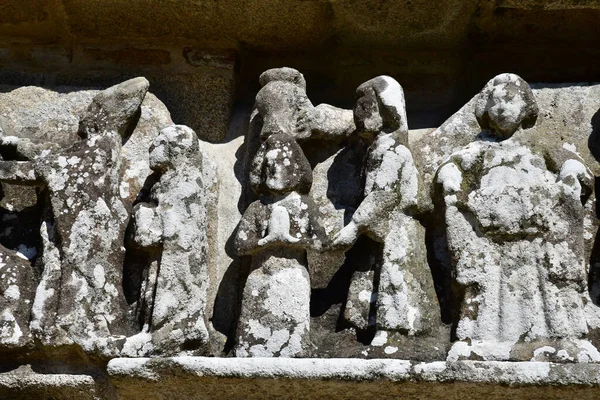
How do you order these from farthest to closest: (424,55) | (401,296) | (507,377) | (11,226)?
(424,55) < (11,226) < (401,296) < (507,377)

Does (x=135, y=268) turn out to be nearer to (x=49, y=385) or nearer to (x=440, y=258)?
(x=49, y=385)

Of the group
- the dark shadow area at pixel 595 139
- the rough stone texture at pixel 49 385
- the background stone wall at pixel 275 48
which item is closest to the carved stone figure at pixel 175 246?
the rough stone texture at pixel 49 385

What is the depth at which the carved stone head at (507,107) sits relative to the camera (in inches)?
185

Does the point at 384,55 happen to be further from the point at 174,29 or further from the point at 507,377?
the point at 507,377

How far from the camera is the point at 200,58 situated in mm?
5309

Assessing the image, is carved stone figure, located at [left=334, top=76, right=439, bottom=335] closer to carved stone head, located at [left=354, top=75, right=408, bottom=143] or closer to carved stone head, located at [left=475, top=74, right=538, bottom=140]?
carved stone head, located at [left=354, top=75, right=408, bottom=143]

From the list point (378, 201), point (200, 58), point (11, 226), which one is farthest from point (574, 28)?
point (11, 226)

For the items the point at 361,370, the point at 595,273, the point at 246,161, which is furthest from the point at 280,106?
the point at 595,273

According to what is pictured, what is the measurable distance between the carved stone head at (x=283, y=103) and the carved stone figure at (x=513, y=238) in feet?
2.11

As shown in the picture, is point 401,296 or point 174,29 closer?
point 401,296

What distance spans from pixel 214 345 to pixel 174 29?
4.60 ft

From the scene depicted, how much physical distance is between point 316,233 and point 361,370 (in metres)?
0.61

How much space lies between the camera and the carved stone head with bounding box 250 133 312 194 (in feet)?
15.5

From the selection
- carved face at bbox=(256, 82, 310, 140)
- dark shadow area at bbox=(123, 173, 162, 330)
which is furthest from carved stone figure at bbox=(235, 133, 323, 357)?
dark shadow area at bbox=(123, 173, 162, 330)
